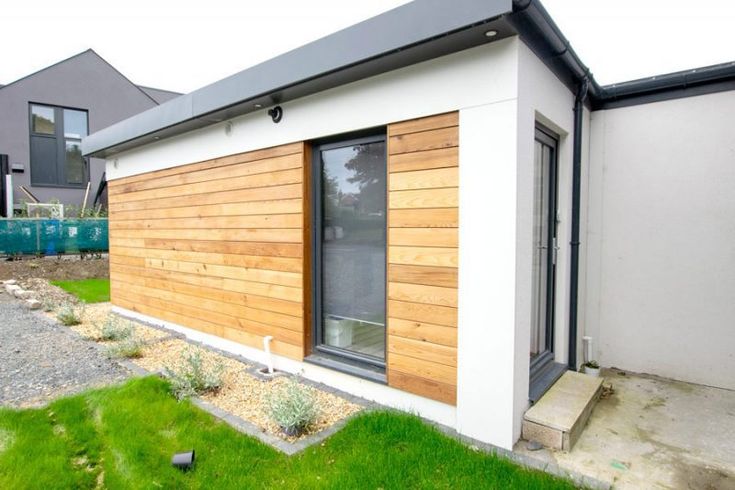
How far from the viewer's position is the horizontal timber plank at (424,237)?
285 cm

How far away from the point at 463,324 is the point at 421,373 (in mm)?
525

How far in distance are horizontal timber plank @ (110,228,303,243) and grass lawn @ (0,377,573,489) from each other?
5.42 feet

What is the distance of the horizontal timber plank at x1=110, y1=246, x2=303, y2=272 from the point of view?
395 centimetres

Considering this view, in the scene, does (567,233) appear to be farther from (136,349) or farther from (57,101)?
(57,101)

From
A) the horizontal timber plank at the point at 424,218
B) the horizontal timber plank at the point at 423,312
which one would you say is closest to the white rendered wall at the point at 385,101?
the horizontal timber plank at the point at 424,218

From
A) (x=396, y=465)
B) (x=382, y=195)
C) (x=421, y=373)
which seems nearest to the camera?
(x=396, y=465)

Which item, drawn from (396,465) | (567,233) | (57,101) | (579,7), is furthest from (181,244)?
(57,101)

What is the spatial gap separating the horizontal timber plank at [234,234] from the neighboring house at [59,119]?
41.9ft

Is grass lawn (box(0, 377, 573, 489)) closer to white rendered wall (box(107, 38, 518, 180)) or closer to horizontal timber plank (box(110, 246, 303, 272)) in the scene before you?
horizontal timber plank (box(110, 246, 303, 272))

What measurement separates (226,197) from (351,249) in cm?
183

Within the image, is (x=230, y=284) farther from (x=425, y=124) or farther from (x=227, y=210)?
(x=425, y=124)

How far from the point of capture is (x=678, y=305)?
3766mm

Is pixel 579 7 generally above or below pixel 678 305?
above

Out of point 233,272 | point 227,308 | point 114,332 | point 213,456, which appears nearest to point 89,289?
point 114,332
